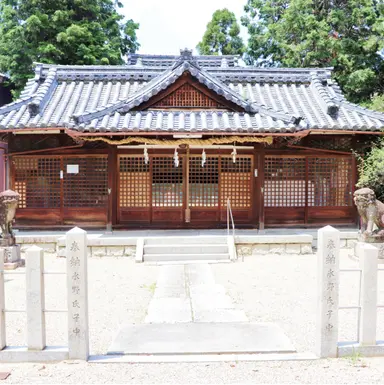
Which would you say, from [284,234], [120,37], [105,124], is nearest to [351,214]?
[284,234]

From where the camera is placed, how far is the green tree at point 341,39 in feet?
71.7

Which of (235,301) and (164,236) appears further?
(164,236)

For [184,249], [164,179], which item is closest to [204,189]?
[164,179]

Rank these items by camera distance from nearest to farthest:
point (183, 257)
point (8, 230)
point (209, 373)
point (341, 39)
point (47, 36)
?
point (209, 373), point (8, 230), point (183, 257), point (341, 39), point (47, 36)

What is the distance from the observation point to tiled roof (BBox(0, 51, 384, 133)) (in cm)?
1138

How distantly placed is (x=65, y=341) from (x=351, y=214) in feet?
33.5

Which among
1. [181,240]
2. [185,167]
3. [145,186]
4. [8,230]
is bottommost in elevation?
[181,240]

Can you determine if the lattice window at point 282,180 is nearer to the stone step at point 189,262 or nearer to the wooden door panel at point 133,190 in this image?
the stone step at point 189,262

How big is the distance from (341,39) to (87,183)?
1810cm

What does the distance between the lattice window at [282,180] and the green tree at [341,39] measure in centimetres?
1155

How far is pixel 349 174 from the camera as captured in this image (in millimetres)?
12766

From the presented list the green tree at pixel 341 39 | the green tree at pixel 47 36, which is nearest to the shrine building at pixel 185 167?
the green tree at pixel 341 39

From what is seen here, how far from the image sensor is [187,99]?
41.3 ft

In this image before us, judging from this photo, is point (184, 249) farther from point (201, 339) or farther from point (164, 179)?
point (201, 339)
